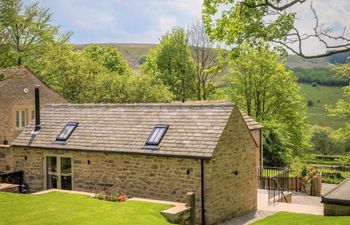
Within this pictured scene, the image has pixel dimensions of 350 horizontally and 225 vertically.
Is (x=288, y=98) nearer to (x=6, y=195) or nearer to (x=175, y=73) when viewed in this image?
(x=175, y=73)

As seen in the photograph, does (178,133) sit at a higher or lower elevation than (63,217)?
higher

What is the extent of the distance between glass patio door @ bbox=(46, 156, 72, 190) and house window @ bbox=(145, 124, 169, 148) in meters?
4.69

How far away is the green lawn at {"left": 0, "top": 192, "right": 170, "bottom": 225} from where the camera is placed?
1427 cm

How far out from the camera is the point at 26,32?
44.8 metres

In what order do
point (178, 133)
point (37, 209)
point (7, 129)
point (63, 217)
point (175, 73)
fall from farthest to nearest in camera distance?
point (175, 73), point (7, 129), point (178, 133), point (37, 209), point (63, 217)

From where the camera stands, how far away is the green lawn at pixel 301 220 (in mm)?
15433

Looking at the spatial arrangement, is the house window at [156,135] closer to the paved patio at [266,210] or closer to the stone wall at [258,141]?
the paved patio at [266,210]

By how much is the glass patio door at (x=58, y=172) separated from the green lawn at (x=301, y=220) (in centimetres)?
968

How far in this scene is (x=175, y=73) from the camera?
51.0 metres

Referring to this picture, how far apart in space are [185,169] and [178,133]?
191 cm

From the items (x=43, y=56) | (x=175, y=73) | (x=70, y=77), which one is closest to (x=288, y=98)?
(x=175, y=73)

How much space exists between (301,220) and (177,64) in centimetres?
3685

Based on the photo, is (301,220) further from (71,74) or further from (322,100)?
(322,100)

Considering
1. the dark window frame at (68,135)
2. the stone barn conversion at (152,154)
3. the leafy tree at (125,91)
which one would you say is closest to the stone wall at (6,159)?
the stone barn conversion at (152,154)
